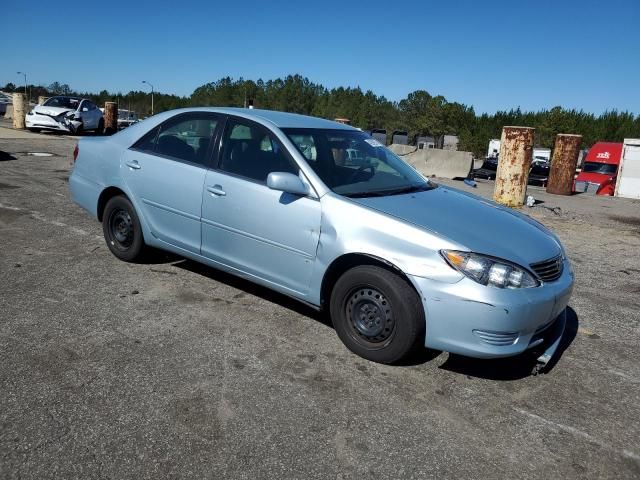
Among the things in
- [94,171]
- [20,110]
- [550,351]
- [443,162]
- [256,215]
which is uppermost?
[20,110]

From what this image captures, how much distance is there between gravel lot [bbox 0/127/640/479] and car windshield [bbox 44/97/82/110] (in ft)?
56.6

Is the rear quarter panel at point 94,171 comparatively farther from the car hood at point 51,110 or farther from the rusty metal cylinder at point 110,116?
the rusty metal cylinder at point 110,116

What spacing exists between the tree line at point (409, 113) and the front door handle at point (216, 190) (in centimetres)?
5069

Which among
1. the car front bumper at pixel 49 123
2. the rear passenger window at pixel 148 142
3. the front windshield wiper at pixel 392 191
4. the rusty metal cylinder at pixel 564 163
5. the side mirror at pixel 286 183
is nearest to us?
the side mirror at pixel 286 183

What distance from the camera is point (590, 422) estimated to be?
3.05 meters

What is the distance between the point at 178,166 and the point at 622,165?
16899 mm

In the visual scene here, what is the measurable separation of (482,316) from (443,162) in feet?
49.7

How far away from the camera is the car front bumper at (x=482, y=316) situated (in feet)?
10.2

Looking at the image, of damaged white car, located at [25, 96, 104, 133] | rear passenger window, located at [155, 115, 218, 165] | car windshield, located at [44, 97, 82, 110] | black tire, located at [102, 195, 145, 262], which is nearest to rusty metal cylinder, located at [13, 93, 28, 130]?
damaged white car, located at [25, 96, 104, 133]

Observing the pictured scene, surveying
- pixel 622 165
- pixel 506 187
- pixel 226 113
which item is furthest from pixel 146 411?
pixel 622 165

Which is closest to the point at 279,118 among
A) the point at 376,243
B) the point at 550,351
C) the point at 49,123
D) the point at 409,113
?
the point at 376,243

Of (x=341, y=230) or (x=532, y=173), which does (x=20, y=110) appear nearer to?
(x=341, y=230)

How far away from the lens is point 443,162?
17656 millimetres

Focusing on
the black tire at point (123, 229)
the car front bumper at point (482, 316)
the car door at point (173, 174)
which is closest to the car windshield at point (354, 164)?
the car door at point (173, 174)
